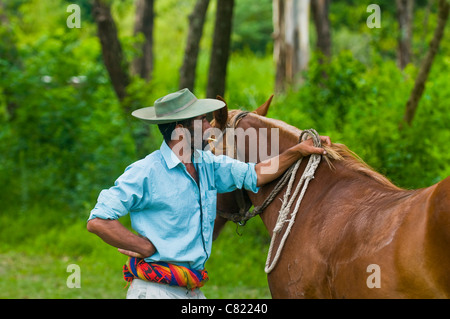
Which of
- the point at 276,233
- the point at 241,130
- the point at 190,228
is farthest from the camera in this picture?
the point at 241,130

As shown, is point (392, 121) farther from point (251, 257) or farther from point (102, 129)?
point (102, 129)

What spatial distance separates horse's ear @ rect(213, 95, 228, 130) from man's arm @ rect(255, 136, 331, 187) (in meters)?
0.38

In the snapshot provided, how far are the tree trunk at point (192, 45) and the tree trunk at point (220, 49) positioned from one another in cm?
36

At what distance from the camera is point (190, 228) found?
3189 mm

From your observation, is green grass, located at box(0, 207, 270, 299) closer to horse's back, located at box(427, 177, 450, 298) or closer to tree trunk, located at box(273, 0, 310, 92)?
horse's back, located at box(427, 177, 450, 298)

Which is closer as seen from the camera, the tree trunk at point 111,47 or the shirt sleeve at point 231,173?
the shirt sleeve at point 231,173

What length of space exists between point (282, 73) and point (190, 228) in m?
9.85

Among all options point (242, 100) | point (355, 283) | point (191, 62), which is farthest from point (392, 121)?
point (355, 283)

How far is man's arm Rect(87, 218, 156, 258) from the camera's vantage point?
2.95 m

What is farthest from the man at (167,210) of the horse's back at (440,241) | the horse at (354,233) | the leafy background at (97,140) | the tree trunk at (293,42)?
the tree trunk at (293,42)

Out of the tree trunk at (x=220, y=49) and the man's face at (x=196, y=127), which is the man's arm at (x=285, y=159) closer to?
the man's face at (x=196, y=127)

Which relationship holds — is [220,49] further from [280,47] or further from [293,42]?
[280,47]

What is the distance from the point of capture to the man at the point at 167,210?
302 centimetres

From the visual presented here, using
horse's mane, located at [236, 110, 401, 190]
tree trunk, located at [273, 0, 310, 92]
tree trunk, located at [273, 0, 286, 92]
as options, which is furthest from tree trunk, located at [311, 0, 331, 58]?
horse's mane, located at [236, 110, 401, 190]
